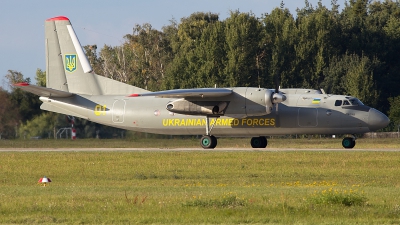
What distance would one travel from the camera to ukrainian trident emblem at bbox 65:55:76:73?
41.6 meters

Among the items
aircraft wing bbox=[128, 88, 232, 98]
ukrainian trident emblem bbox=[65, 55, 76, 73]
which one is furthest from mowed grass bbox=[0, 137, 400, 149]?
aircraft wing bbox=[128, 88, 232, 98]

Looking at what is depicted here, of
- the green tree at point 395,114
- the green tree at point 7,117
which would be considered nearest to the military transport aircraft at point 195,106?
the green tree at point 7,117

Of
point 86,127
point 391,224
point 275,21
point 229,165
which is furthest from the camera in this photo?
point 275,21

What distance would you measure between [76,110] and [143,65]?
43.9 m

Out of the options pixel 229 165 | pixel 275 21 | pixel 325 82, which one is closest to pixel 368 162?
pixel 229 165

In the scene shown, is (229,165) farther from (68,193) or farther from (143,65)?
(143,65)

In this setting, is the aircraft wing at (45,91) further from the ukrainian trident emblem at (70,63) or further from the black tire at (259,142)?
the black tire at (259,142)

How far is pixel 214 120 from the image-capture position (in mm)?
37938

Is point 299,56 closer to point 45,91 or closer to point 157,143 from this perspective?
point 157,143

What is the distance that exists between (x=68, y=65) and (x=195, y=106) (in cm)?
919

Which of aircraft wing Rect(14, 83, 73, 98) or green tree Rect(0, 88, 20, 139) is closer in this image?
aircraft wing Rect(14, 83, 73, 98)

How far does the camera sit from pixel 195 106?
37.0 meters

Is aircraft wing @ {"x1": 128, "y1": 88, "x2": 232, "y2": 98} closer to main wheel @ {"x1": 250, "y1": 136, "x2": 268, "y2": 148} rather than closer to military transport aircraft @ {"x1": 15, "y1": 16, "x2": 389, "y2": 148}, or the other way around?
military transport aircraft @ {"x1": 15, "y1": 16, "x2": 389, "y2": 148}

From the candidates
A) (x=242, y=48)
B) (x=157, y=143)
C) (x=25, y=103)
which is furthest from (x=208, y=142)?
(x=242, y=48)
